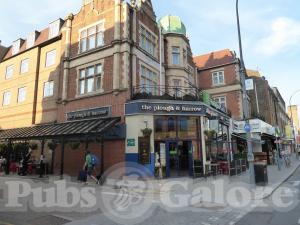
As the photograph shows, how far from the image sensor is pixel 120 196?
11.3 m

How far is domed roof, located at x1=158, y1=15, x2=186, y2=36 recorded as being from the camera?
2419 centimetres

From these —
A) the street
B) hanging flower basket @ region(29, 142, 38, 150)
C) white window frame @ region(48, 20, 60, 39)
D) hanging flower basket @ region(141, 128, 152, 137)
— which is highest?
white window frame @ region(48, 20, 60, 39)

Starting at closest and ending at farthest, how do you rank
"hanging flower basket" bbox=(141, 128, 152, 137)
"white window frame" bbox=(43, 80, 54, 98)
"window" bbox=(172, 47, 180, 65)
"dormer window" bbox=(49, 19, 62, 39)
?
"hanging flower basket" bbox=(141, 128, 152, 137), "white window frame" bbox=(43, 80, 54, 98), "window" bbox=(172, 47, 180, 65), "dormer window" bbox=(49, 19, 62, 39)

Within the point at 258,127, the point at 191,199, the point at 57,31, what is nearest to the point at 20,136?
the point at 57,31

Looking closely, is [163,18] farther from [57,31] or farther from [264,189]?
[264,189]

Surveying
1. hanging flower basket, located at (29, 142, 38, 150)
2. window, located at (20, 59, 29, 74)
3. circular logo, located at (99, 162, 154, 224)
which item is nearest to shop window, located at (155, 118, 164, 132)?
circular logo, located at (99, 162, 154, 224)

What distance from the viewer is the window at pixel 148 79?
19891 millimetres

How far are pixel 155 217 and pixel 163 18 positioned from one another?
21261mm

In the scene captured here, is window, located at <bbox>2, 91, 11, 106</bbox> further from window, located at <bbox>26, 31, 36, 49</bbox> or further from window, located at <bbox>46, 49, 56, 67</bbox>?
window, located at <bbox>46, 49, 56, 67</bbox>

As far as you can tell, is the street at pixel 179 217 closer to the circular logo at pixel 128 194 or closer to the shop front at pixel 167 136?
the circular logo at pixel 128 194

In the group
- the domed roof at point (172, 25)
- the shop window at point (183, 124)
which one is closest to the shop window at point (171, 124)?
the shop window at point (183, 124)

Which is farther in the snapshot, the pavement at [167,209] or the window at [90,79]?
the window at [90,79]

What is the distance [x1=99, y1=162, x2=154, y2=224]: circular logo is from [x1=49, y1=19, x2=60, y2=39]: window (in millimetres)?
14774

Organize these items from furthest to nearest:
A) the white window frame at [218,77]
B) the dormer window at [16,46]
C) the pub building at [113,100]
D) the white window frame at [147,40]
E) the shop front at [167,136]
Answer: the white window frame at [218,77]
the dormer window at [16,46]
the white window frame at [147,40]
the pub building at [113,100]
the shop front at [167,136]
